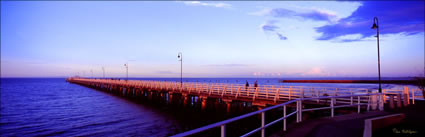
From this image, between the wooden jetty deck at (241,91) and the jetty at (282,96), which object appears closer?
the jetty at (282,96)

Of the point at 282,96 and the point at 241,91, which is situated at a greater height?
the point at 241,91

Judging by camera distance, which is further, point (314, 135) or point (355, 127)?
point (355, 127)

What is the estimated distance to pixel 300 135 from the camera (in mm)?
5777

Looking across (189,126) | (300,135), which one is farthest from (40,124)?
(300,135)

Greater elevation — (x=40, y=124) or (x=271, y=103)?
(x=271, y=103)

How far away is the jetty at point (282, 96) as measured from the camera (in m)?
7.88

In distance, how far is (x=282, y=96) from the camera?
19.5m

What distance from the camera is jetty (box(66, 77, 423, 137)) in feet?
25.9

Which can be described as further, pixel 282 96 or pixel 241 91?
pixel 241 91

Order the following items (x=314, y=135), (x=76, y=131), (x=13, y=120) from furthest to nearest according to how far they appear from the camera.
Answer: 1. (x=13, y=120)
2. (x=76, y=131)
3. (x=314, y=135)

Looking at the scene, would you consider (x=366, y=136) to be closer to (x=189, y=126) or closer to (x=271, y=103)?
(x=271, y=103)

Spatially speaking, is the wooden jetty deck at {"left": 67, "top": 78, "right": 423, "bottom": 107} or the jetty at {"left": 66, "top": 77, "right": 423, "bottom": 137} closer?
the jetty at {"left": 66, "top": 77, "right": 423, "bottom": 137}

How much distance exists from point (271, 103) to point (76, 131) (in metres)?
13.8

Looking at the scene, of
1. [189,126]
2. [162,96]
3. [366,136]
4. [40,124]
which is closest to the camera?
[366,136]
